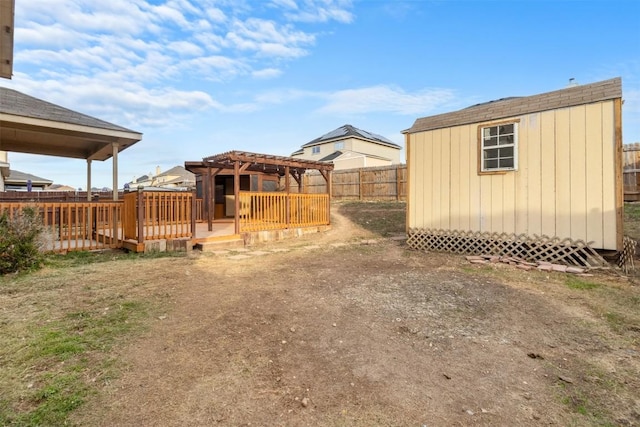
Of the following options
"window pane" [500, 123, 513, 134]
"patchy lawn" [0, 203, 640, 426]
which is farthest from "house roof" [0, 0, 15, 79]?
"window pane" [500, 123, 513, 134]

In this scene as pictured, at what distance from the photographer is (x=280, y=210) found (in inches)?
417

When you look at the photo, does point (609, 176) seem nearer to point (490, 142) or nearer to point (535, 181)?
point (535, 181)

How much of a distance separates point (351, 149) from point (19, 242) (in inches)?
1062

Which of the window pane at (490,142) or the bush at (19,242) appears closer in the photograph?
the bush at (19,242)

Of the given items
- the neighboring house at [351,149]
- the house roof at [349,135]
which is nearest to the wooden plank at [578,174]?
the neighboring house at [351,149]

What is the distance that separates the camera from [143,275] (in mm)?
5148

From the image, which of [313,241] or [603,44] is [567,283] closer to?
[313,241]

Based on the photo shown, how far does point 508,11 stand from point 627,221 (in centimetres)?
734

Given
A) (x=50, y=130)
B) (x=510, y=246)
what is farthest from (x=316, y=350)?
(x=50, y=130)

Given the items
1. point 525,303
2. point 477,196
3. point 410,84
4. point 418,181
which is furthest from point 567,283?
point 410,84

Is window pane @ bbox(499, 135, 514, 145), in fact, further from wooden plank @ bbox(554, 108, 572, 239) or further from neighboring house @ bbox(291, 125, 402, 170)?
neighboring house @ bbox(291, 125, 402, 170)

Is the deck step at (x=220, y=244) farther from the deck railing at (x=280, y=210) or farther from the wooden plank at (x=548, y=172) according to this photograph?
the wooden plank at (x=548, y=172)

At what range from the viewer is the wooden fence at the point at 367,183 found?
1675 cm

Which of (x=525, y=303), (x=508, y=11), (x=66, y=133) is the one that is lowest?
(x=525, y=303)
